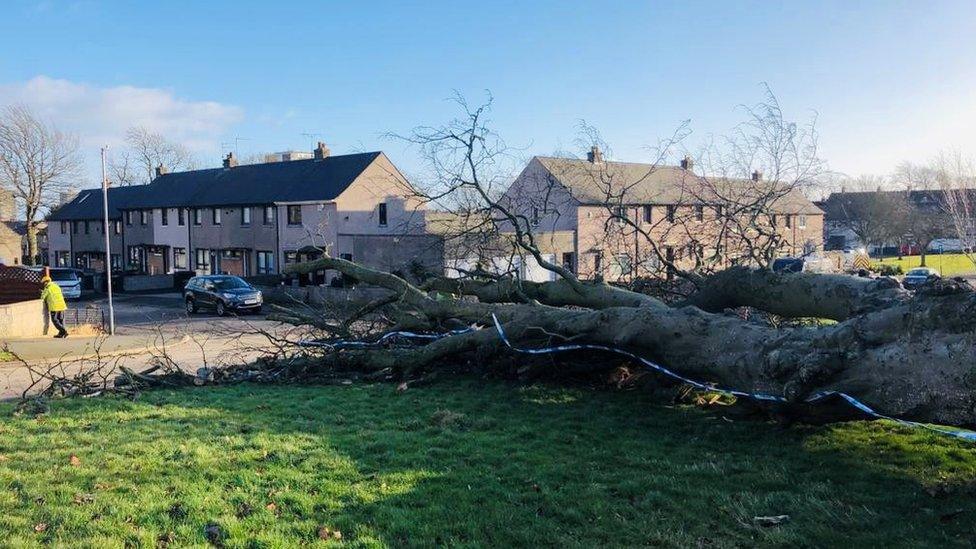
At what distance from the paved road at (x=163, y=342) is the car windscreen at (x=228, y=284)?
1251 mm

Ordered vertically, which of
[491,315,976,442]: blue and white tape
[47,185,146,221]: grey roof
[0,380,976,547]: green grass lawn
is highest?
[47,185,146,221]: grey roof

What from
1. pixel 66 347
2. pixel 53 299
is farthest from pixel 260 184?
pixel 66 347

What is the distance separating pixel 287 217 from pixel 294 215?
46cm

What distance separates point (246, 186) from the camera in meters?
44.2

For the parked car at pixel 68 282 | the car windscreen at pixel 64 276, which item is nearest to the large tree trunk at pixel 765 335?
the parked car at pixel 68 282

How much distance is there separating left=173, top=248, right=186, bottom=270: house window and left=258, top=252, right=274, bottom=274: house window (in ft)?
28.4

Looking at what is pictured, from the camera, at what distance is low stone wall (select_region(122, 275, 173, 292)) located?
42250 millimetres

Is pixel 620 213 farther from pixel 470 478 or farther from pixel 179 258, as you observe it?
pixel 179 258

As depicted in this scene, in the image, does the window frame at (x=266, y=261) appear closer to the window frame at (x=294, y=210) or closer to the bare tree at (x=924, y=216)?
the window frame at (x=294, y=210)

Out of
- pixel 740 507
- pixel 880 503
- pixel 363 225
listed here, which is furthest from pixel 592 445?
pixel 363 225

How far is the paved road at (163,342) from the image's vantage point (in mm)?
12789

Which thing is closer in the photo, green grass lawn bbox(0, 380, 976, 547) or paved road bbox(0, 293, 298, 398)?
green grass lawn bbox(0, 380, 976, 547)

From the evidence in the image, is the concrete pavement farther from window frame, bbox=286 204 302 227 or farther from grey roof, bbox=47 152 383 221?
window frame, bbox=286 204 302 227

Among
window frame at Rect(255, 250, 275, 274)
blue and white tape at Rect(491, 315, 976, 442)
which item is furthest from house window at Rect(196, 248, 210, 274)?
blue and white tape at Rect(491, 315, 976, 442)
